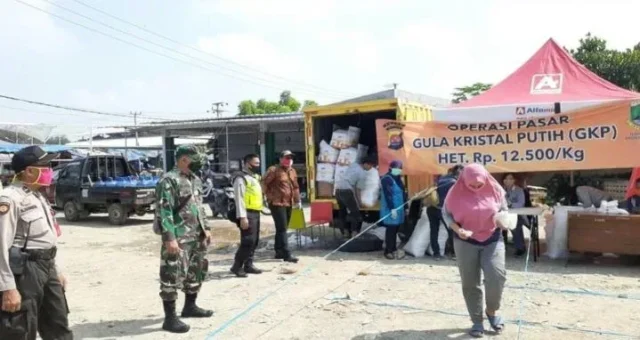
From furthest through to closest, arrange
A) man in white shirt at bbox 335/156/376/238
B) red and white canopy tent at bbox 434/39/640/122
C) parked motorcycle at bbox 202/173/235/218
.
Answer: parked motorcycle at bbox 202/173/235/218, man in white shirt at bbox 335/156/376/238, red and white canopy tent at bbox 434/39/640/122

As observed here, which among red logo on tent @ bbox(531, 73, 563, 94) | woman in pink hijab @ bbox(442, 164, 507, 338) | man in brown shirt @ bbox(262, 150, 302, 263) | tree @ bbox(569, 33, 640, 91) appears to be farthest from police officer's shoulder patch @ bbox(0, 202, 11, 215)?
tree @ bbox(569, 33, 640, 91)

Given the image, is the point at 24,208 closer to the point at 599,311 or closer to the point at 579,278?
the point at 599,311

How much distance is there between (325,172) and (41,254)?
23.0 ft

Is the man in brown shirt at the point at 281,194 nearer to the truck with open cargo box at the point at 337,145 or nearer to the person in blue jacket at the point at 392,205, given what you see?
the person in blue jacket at the point at 392,205

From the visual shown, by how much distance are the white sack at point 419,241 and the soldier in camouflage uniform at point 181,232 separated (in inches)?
166

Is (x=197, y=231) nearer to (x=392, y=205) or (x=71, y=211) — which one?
(x=392, y=205)

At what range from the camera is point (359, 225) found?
981 centimetres

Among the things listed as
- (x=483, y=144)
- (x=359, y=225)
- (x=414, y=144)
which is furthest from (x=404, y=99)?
(x=359, y=225)

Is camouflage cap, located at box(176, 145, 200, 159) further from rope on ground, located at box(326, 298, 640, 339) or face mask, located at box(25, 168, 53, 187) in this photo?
rope on ground, located at box(326, 298, 640, 339)

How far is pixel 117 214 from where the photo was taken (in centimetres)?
1466

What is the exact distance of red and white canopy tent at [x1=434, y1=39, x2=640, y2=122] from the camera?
341 inches

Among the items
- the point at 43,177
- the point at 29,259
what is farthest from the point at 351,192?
the point at 29,259

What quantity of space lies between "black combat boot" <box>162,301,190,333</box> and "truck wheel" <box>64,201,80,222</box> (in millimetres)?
11324

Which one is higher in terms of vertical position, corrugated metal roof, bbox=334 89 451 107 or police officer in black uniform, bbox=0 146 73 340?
corrugated metal roof, bbox=334 89 451 107
